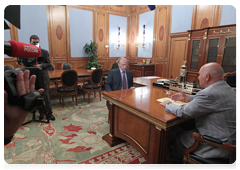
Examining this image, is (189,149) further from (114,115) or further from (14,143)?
(14,143)

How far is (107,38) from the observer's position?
805cm

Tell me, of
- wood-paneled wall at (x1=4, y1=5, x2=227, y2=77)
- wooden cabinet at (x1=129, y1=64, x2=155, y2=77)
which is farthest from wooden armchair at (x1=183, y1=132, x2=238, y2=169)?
wooden cabinet at (x1=129, y1=64, x2=155, y2=77)

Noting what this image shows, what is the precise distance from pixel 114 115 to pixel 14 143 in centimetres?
163

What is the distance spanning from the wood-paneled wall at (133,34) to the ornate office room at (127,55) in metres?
0.04

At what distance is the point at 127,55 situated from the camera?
348 inches

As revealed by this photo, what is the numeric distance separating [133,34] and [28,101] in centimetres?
838

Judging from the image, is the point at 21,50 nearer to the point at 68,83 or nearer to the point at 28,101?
the point at 28,101

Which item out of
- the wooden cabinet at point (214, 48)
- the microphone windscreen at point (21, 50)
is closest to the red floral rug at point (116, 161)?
the microphone windscreen at point (21, 50)

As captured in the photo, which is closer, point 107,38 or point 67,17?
point 67,17

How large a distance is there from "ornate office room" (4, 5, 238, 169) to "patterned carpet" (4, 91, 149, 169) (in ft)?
0.05

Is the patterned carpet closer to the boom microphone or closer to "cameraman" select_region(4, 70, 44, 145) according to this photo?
"cameraman" select_region(4, 70, 44, 145)

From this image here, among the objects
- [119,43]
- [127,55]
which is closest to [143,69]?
[127,55]

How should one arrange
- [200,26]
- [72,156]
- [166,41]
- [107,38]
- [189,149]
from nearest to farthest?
[189,149] → [72,156] → [200,26] → [166,41] → [107,38]

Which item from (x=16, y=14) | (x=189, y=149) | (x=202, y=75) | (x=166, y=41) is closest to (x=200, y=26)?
(x=166, y=41)
